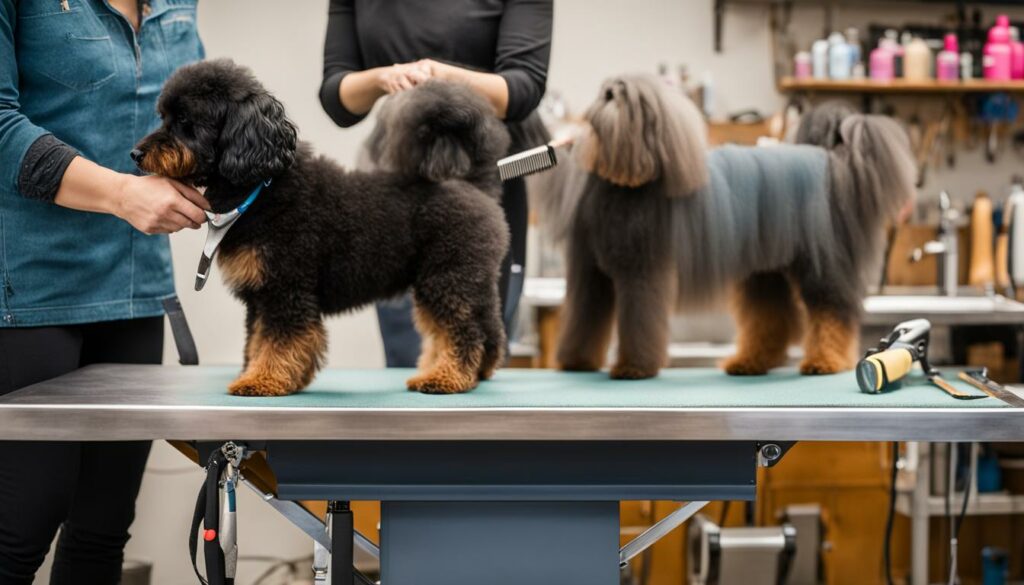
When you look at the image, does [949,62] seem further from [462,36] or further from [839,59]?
[462,36]

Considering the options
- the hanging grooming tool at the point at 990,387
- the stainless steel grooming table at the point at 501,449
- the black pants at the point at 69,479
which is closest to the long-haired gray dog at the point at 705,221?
the hanging grooming tool at the point at 990,387

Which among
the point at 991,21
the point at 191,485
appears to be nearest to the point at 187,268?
the point at 191,485

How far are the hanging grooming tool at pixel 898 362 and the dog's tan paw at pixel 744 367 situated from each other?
315 millimetres

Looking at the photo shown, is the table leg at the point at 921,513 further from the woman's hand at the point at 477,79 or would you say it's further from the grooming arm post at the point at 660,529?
the woman's hand at the point at 477,79

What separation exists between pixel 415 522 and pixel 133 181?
709 millimetres

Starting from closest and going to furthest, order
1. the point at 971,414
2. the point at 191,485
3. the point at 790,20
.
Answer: the point at 971,414 → the point at 191,485 → the point at 790,20

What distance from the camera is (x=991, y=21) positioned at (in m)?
4.74

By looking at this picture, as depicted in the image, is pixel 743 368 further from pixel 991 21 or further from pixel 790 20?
pixel 991 21

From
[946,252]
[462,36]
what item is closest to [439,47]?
[462,36]

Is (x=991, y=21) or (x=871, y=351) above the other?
(x=991, y=21)

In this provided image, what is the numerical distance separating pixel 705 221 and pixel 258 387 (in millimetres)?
964

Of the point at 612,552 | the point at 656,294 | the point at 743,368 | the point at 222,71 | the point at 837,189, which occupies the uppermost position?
the point at 222,71

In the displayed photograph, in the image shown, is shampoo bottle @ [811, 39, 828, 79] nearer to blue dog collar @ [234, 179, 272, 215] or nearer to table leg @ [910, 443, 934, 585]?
table leg @ [910, 443, 934, 585]

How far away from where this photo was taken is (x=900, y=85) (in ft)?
14.6
